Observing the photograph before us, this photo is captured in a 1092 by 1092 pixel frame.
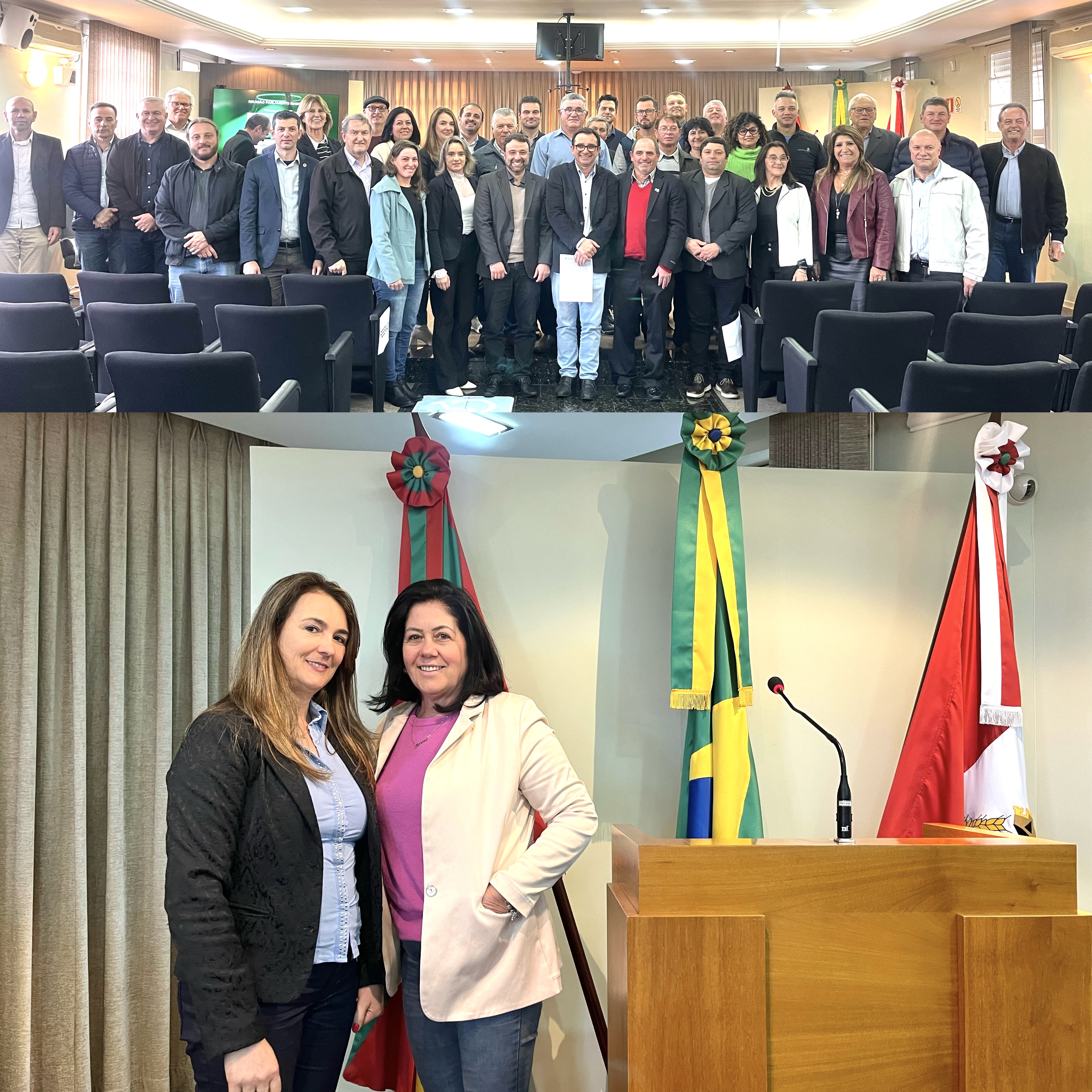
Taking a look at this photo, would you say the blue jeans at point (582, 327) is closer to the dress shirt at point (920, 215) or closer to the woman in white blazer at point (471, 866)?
the dress shirt at point (920, 215)

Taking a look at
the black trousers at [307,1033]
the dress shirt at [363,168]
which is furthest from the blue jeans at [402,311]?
the black trousers at [307,1033]

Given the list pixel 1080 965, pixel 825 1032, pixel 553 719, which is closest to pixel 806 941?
pixel 825 1032

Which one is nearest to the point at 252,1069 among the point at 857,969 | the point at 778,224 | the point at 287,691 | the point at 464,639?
the point at 287,691

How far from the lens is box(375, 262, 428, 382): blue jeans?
8.90 ft

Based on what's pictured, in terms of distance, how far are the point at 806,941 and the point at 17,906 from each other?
2252 millimetres

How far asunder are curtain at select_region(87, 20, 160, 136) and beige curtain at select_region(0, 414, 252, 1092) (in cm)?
87

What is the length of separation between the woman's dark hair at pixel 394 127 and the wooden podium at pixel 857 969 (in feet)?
6.31

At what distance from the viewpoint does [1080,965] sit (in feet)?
4.41

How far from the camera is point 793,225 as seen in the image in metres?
2.63

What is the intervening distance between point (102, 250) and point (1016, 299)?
7.90 ft

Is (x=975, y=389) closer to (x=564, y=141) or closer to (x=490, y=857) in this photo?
(x=564, y=141)

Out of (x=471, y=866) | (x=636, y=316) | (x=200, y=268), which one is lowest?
(x=471, y=866)

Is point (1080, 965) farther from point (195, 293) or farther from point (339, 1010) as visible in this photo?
point (195, 293)

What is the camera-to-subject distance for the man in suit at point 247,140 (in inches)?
99.9
